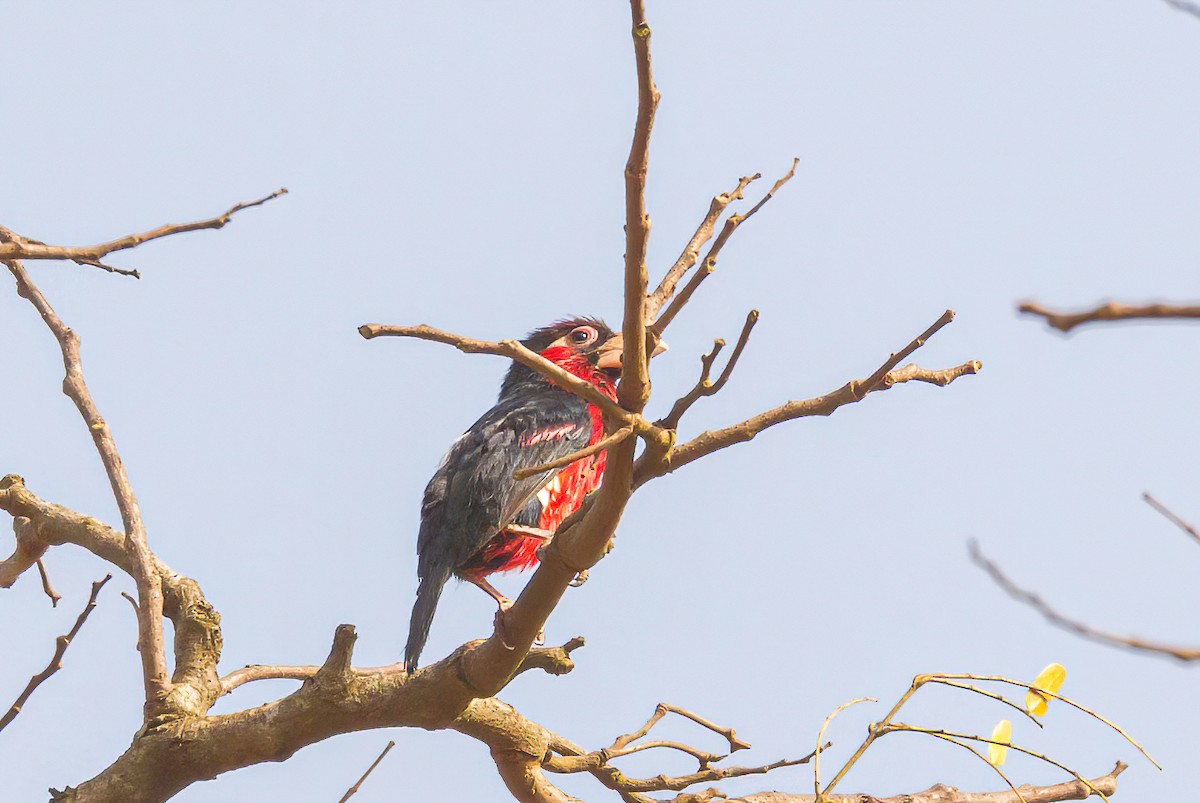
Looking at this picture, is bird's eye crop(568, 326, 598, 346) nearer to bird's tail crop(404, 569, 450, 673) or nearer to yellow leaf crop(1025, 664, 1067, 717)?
bird's tail crop(404, 569, 450, 673)

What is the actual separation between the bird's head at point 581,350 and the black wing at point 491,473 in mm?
407

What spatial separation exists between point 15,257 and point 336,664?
1869 mm

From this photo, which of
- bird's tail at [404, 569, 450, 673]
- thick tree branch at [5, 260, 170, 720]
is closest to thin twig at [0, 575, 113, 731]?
thick tree branch at [5, 260, 170, 720]

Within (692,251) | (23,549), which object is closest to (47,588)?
(23,549)

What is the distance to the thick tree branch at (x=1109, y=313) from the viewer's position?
3.72 feet

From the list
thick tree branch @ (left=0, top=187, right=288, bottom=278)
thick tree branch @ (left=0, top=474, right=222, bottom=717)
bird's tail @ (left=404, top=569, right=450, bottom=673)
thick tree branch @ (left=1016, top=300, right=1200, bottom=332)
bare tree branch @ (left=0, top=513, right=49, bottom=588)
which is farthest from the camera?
bare tree branch @ (left=0, top=513, right=49, bottom=588)

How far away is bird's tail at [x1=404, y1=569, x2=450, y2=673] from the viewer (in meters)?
4.75

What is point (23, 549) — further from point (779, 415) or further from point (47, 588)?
point (779, 415)

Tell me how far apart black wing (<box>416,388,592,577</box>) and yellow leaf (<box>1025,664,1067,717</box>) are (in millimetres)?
2456

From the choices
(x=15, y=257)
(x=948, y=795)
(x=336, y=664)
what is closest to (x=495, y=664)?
(x=336, y=664)

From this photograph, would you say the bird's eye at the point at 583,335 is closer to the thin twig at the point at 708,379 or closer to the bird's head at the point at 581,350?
the bird's head at the point at 581,350

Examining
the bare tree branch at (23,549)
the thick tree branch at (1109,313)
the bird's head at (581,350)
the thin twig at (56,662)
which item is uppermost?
the bird's head at (581,350)

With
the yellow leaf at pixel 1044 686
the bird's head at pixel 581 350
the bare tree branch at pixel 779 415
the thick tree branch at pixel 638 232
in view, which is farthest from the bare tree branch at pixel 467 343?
the bird's head at pixel 581 350

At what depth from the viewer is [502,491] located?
221 inches
